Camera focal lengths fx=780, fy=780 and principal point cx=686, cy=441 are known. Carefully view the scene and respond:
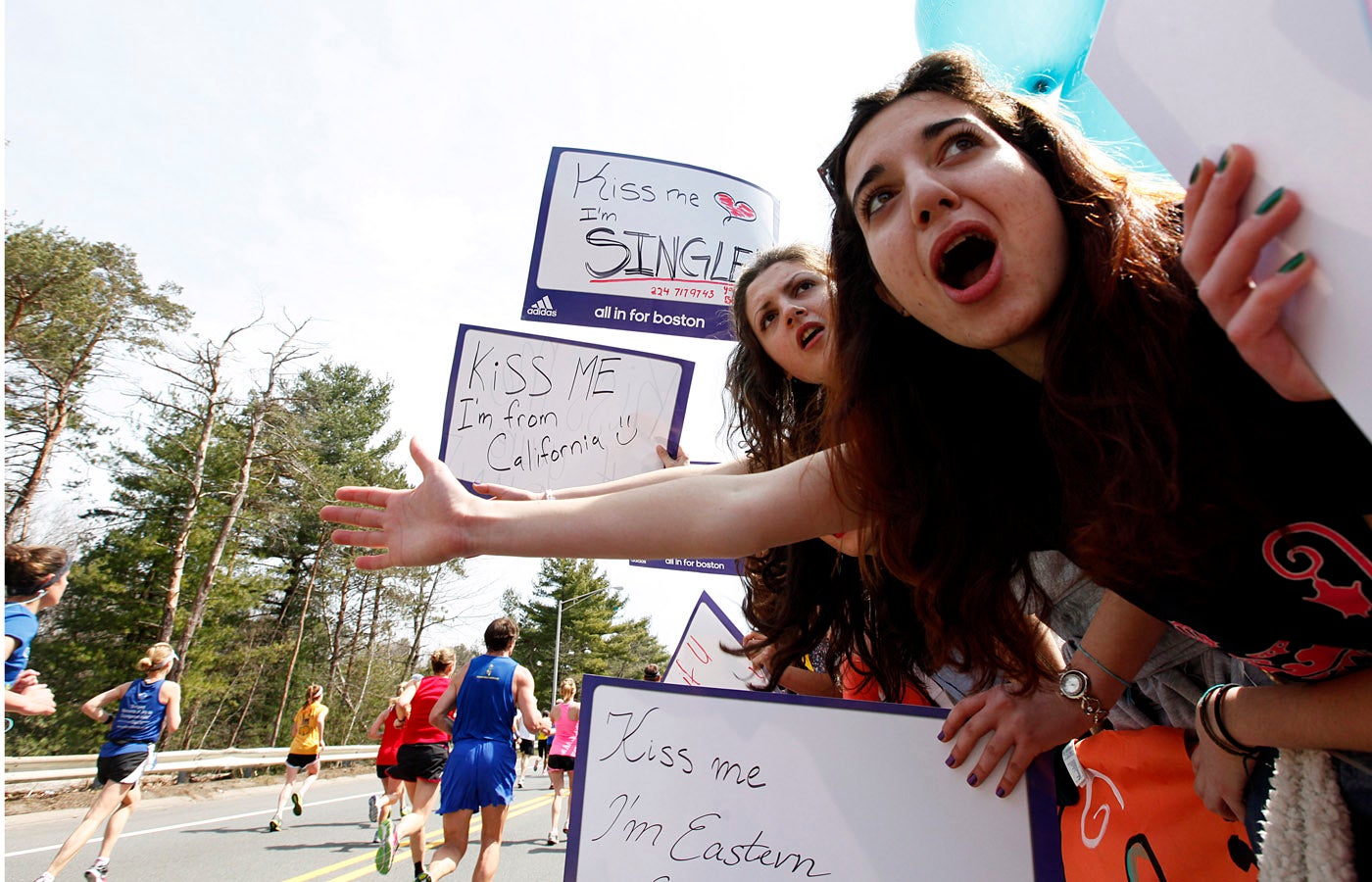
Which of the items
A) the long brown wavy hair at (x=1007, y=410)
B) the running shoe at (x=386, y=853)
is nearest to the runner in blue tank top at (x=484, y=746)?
the running shoe at (x=386, y=853)

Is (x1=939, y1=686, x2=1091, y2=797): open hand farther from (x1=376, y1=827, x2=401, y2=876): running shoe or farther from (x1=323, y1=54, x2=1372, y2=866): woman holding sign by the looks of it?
(x1=376, y1=827, x2=401, y2=876): running shoe

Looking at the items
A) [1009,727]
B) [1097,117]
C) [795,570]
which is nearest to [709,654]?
[795,570]

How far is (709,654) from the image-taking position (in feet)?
11.3

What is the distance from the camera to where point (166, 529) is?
28984 millimetres

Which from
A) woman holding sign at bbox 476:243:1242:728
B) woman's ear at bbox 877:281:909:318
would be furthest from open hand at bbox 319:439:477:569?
woman's ear at bbox 877:281:909:318

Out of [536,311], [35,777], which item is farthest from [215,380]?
[536,311]

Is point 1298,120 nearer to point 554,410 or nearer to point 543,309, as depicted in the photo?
point 554,410

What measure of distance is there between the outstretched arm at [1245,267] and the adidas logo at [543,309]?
9.98 feet

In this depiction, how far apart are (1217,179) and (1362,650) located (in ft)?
2.35

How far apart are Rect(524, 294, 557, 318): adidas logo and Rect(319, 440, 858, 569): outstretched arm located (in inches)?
86.2

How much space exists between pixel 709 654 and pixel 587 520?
2.29 metres

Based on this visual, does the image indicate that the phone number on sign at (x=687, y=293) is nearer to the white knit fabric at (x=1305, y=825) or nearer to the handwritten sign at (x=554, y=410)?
the handwritten sign at (x=554, y=410)

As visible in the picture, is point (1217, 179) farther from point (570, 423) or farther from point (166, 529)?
point (166, 529)

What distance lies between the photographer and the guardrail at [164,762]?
39.6 feet
